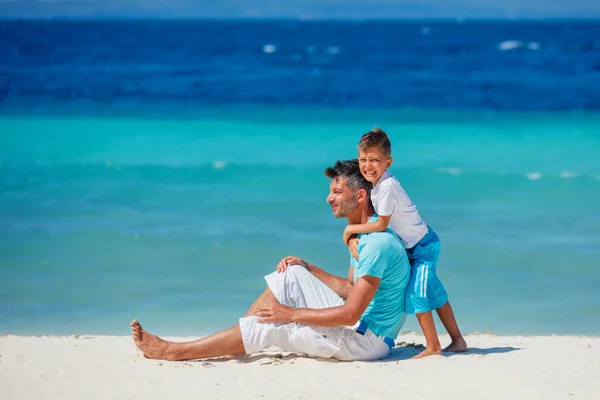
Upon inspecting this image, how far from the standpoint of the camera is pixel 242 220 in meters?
10.3

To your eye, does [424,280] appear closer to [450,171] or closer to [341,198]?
[341,198]

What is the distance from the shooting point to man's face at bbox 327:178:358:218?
462 cm

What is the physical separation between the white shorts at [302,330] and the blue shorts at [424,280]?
33 centimetres

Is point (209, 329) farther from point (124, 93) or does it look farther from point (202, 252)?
point (124, 93)

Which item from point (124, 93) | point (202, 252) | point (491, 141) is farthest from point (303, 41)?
point (202, 252)

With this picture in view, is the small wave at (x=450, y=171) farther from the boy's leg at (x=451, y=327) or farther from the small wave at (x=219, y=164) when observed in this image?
the boy's leg at (x=451, y=327)

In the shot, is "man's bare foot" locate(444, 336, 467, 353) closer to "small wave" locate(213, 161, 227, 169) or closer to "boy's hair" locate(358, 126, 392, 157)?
Answer: "boy's hair" locate(358, 126, 392, 157)

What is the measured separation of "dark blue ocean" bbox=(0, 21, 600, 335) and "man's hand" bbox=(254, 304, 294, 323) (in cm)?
211

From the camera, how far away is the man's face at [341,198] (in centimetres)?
462

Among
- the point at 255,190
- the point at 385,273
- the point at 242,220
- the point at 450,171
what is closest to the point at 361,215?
the point at 385,273

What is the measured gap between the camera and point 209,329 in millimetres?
6539

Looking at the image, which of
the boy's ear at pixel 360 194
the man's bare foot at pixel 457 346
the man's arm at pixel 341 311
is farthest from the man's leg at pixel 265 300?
the man's bare foot at pixel 457 346

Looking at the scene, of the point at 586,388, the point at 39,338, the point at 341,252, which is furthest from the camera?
the point at 341,252

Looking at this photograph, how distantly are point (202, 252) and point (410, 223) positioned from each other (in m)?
4.41
